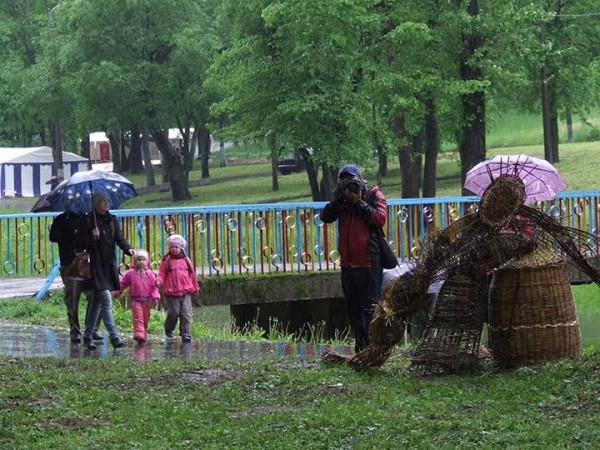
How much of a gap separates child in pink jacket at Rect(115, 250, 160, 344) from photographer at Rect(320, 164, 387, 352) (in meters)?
3.57

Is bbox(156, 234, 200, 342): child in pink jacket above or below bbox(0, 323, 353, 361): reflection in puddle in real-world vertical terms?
above

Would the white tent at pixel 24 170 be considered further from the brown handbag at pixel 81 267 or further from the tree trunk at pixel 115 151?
the brown handbag at pixel 81 267

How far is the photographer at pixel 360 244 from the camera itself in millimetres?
11977

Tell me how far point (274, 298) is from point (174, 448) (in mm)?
12203

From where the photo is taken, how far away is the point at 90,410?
9602 millimetres

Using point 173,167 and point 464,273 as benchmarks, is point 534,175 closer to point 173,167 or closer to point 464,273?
point 464,273

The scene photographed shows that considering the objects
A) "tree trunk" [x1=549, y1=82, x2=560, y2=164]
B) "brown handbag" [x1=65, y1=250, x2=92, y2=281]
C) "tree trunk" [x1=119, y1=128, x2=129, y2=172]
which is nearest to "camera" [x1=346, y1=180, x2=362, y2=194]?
"brown handbag" [x1=65, y1=250, x2=92, y2=281]

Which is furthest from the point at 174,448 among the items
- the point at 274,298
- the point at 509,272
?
the point at 274,298

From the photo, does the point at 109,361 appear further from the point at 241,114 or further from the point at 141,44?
the point at 141,44

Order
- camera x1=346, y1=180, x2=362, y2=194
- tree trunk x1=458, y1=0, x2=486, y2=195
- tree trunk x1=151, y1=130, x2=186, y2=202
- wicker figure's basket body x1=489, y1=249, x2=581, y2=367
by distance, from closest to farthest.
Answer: wicker figure's basket body x1=489, y1=249, x2=581, y2=367 → camera x1=346, y1=180, x2=362, y2=194 → tree trunk x1=458, y1=0, x2=486, y2=195 → tree trunk x1=151, y1=130, x2=186, y2=202

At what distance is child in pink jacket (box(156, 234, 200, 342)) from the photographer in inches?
604

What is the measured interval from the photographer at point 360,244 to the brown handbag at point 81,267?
10.2 ft

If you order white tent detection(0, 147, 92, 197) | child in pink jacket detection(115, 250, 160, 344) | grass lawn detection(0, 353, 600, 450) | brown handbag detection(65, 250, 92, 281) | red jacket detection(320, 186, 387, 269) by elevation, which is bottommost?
grass lawn detection(0, 353, 600, 450)

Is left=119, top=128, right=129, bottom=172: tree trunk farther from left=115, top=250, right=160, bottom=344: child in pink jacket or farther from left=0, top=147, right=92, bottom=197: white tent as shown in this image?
left=115, top=250, right=160, bottom=344: child in pink jacket
